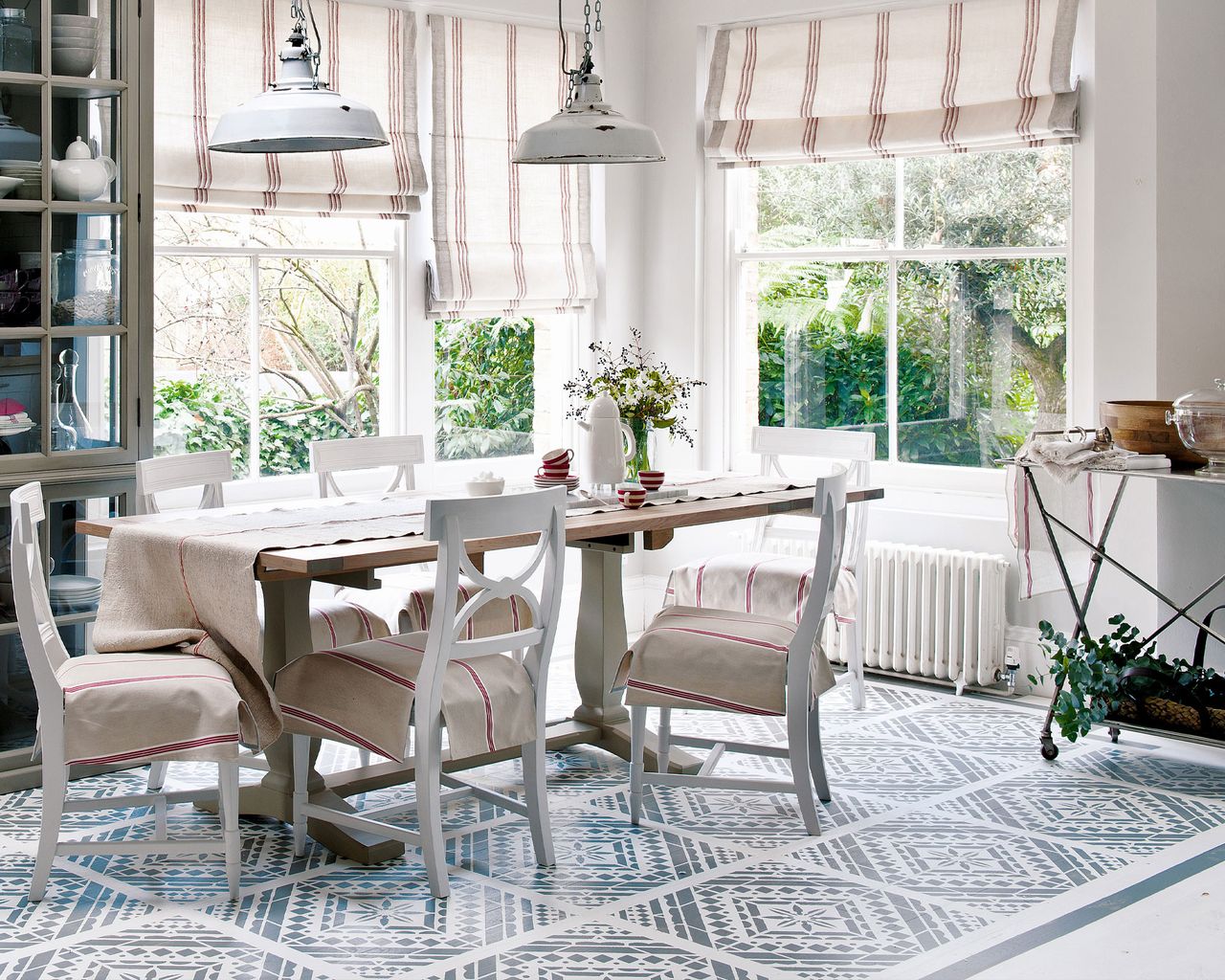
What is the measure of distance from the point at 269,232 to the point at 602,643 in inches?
75.8

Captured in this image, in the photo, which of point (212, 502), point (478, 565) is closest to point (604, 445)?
point (478, 565)

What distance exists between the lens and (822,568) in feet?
11.9

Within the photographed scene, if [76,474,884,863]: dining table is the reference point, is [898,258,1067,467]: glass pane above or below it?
above

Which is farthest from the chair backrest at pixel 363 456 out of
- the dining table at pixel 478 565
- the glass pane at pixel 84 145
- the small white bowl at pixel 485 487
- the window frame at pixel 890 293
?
the window frame at pixel 890 293

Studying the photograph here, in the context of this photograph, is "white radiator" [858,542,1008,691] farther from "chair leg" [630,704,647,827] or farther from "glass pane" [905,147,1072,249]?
"chair leg" [630,704,647,827]

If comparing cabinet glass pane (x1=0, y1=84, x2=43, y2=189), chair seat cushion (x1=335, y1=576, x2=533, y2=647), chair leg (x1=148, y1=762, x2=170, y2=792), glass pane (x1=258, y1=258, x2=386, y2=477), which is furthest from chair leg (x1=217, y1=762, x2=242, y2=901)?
glass pane (x1=258, y1=258, x2=386, y2=477)

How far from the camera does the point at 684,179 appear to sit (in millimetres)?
5996

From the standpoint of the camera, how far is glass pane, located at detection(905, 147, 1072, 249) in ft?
16.9

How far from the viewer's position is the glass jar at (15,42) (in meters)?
4.02

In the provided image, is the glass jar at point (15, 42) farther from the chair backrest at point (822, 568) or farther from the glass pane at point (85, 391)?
the chair backrest at point (822, 568)

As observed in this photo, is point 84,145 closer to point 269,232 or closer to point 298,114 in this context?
point 269,232

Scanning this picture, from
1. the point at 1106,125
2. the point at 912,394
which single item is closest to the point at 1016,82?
the point at 1106,125

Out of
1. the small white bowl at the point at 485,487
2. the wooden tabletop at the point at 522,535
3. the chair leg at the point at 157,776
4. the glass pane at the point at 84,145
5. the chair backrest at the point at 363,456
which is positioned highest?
the glass pane at the point at 84,145

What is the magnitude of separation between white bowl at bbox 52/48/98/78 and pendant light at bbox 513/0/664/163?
1.33m
